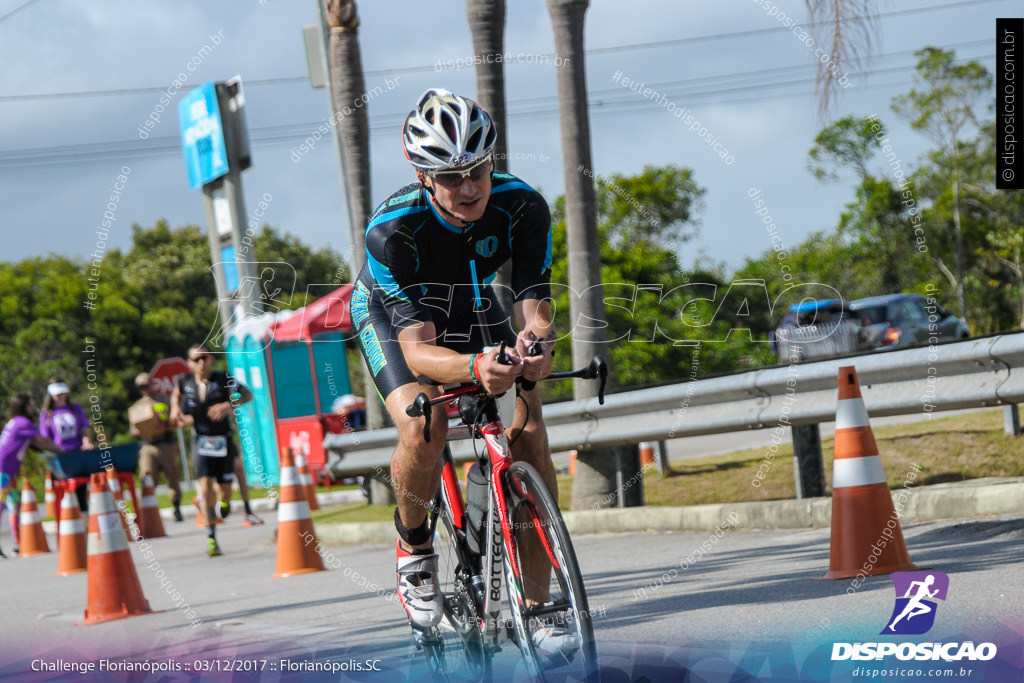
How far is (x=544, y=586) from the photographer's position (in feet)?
12.3

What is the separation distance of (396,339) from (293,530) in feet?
16.6

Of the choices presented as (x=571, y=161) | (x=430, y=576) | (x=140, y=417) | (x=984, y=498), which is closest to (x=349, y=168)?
(x=571, y=161)

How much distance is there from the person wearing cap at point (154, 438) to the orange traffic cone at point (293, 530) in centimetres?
567

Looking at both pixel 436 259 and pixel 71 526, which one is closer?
pixel 436 259

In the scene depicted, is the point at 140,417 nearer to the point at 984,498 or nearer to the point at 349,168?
the point at 349,168

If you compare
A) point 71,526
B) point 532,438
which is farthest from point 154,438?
point 532,438

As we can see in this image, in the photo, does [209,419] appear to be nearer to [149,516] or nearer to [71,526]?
[71,526]

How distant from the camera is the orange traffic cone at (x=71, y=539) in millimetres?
10734

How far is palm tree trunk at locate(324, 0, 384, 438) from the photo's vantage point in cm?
1248

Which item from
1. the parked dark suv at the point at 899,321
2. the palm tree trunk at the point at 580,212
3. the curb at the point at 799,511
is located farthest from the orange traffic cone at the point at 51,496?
the parked dark suv at the point at 899,321

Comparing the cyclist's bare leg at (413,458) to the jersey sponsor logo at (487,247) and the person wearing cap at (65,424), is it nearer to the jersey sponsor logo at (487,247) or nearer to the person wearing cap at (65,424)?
the jersey sponsor logo at (487,247)

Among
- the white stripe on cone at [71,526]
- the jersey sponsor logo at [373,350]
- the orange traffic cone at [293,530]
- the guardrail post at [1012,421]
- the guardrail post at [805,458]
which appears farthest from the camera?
the white stripe on cone at [71,526]

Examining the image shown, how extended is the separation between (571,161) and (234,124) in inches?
329

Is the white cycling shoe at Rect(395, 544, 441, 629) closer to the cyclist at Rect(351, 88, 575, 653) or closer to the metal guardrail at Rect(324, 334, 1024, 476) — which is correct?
the cyclist at Rect(351, 88, 575, 653)
